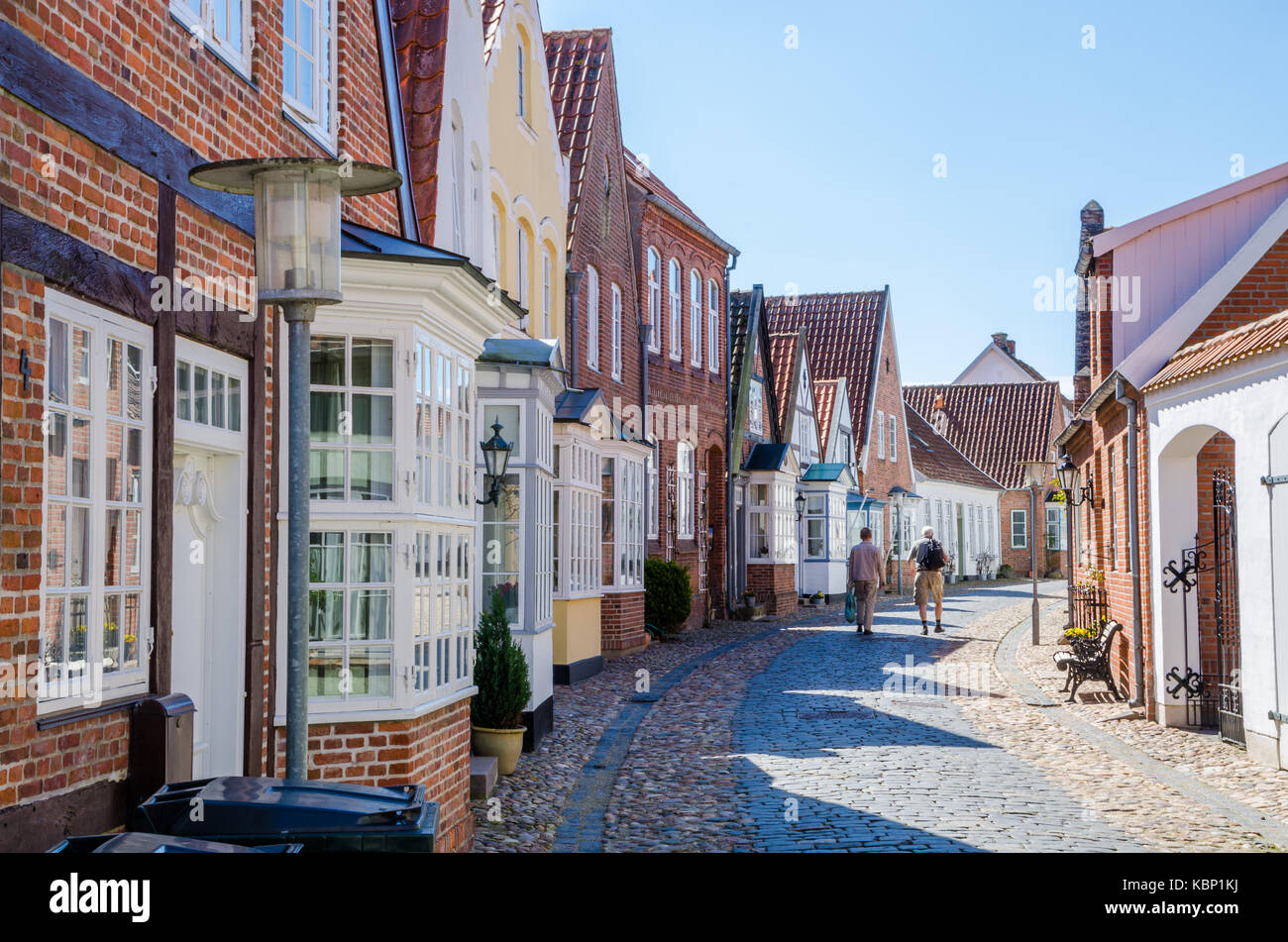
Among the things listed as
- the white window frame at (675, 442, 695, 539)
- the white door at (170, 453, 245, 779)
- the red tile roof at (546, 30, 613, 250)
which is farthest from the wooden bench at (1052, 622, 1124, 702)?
the white window frame at (675, 442, 695, 539)

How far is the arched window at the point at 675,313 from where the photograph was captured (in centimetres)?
2450

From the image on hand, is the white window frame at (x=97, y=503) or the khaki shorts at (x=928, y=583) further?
the khaki shorts at (x=928, y=583)

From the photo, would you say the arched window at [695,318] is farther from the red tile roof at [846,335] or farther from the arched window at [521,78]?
the red tile roof at [846,335]

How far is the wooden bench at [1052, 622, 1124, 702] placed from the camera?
561 inches

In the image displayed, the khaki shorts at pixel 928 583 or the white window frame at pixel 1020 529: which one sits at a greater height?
the white window frame at pixel 1020 529

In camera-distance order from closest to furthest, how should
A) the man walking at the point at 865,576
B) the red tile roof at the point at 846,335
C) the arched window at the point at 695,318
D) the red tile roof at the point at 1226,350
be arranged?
1. the red tile roof at the point at 1226,350
2. the man walking at the point at 865,576
3. the arched window at the point at 695,318
4. the red tile roof at the point at 846,335

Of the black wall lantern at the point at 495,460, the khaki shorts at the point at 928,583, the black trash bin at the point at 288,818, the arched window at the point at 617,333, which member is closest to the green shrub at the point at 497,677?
the black wall lantern at the point at 495,460

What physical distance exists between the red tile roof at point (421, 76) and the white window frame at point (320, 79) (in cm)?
184

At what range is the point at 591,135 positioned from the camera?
797 inches

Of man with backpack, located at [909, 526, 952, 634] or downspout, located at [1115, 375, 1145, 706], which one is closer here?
downspout, located at [1115, 375, 1145, 706]

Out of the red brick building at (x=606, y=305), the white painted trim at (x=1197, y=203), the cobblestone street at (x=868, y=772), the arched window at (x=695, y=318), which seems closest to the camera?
the cobblestone street at (x=868, y=772)

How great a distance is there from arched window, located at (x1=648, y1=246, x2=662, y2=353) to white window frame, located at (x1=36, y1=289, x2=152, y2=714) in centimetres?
1761

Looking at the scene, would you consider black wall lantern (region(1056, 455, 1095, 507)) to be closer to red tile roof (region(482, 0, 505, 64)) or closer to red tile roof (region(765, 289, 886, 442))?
red tile roof (region(482, 0, 505, 64))

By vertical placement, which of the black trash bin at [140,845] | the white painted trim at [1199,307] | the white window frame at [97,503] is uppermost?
the white painted trim at [1199,307]
